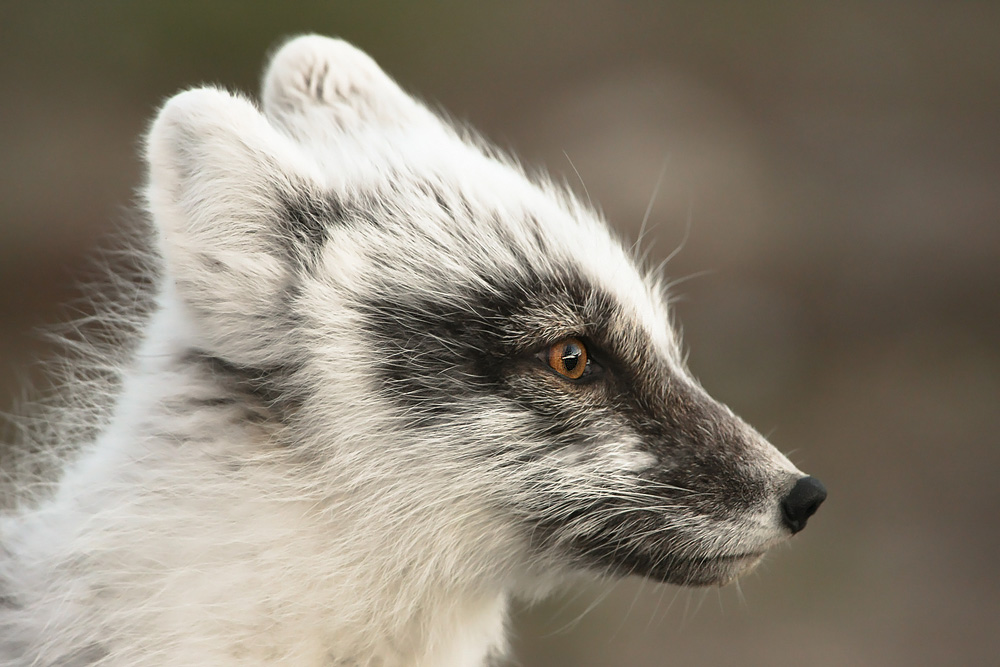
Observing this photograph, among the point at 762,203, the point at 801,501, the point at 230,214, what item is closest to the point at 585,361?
the point at 801,501

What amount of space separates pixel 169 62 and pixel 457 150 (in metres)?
5.96

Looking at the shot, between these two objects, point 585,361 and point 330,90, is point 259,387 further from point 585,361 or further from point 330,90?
point 330,90

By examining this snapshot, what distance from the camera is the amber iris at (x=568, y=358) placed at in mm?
2346

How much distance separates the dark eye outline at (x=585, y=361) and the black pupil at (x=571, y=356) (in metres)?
0.01

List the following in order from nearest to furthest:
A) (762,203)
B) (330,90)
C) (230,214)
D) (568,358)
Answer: (230,214) → (568,358) → (330,90) → (762,203)

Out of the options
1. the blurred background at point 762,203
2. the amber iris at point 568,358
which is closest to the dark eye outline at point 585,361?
the amber iris at point 568,358

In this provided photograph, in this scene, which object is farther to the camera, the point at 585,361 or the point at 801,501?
the point at 585,361

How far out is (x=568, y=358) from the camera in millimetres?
2363

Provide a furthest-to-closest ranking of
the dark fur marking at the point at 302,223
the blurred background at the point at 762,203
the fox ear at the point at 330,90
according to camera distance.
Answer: the blurred background at the point at 762,203, the fox ear at the point at 330,90, the dark fur marking at the point at 302,223

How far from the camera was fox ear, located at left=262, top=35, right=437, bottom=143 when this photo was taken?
3.02 meters

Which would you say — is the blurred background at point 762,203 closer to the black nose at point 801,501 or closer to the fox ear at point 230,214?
the black nose at point 801,501

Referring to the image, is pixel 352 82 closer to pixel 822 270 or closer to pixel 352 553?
pixel 352 553

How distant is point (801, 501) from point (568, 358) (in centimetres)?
64

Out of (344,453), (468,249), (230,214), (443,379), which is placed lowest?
(344,453)
